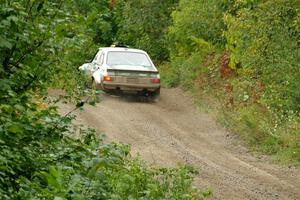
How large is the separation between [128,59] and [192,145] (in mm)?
6597

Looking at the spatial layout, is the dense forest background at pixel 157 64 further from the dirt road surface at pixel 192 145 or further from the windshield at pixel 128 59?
the windshield at pixel 128 59

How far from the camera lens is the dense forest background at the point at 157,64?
5.16m

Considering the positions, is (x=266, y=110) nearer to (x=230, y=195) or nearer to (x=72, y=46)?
(x=230, y=195)

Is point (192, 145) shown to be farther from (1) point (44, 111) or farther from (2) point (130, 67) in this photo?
(1) point (44, 111)

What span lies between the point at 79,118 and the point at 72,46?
10.3 metres

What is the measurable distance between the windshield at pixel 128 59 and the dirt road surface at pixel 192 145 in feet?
3.25

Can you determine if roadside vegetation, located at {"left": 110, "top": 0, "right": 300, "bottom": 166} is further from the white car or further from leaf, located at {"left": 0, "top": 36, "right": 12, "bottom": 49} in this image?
leaf, located at {"left": 0, "top": 36, "right": 12, "bottom": 49}

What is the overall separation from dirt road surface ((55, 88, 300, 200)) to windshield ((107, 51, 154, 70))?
0.99 meters

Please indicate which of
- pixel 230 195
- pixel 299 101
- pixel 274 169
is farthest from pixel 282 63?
pixel 230 195

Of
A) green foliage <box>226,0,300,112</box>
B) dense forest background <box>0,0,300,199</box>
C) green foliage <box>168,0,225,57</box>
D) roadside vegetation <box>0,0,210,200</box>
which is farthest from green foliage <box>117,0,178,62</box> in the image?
roadside vegetation <box>0,0,210,200</box>

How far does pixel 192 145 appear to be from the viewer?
1320cm

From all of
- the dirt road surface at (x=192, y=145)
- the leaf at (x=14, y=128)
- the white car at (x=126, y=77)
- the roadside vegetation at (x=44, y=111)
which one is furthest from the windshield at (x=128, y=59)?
the leaf at (x=14, y=128)

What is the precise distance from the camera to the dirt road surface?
1005 centimetres

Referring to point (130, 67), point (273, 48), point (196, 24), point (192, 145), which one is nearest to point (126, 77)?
point (130, 67)
